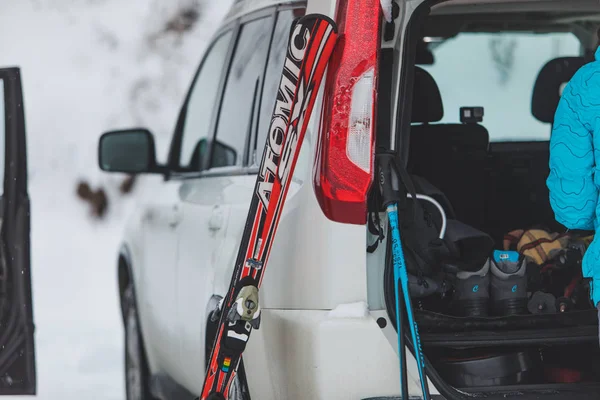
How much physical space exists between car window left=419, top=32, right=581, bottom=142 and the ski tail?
3.79m

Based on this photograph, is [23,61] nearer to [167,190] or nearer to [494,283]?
[167,190]

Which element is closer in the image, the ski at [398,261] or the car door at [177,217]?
the ski at [398,261]

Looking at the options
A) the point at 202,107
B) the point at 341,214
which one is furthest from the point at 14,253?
the point at 341,214

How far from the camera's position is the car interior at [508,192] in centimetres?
274

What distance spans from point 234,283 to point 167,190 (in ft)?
6.43

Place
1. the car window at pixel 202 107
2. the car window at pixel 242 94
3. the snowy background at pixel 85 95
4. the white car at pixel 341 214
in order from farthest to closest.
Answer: the snowy background at pixel 85 95, the car window at pixel 202 107, the car window at pixel 242 94, the white car at pixel 341 214

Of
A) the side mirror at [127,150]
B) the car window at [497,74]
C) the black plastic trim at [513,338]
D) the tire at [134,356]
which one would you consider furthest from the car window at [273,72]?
the car window at [497,74]

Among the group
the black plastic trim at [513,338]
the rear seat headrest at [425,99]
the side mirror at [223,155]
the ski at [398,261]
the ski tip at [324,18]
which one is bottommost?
the black plastic trim at [513,338]

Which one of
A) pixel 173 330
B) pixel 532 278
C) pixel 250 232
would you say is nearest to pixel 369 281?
pixel 250 232

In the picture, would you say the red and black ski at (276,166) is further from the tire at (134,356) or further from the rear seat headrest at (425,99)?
the tire at (134,356)

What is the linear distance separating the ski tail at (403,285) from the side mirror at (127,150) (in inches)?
83.2

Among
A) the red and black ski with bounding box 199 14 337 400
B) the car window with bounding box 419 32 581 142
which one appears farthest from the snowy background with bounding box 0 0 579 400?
the red and black ski with bounding box 199 14 337 400

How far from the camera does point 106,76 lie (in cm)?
1291

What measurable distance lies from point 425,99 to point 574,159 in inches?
43.8
